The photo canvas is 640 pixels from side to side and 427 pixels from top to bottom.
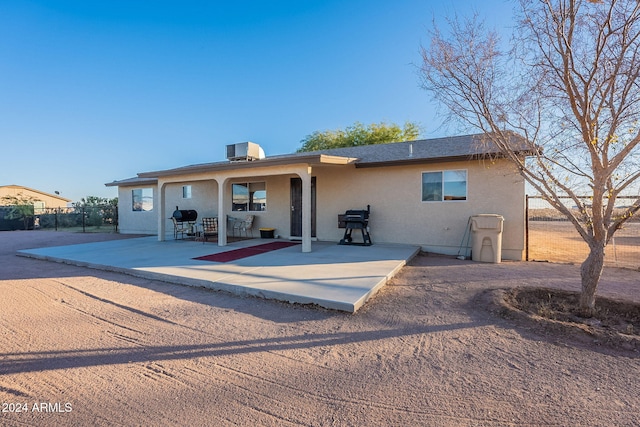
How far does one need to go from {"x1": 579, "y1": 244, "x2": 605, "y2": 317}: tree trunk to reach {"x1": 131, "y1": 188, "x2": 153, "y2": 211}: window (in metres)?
15.9

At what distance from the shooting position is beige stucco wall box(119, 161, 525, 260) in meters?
7.98

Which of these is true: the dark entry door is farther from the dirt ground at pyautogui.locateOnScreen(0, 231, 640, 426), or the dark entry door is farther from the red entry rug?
the dirt ground at pyautogui.locateOnScreen(0, 231, 640, 426)

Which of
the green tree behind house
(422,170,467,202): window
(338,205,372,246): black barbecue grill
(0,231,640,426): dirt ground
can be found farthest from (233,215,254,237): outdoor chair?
the green tree behind house

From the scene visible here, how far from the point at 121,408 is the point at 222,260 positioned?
17.2ft

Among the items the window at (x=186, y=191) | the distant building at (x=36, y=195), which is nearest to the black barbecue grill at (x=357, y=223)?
the window at (x=186, y=191)

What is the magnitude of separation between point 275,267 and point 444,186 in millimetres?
5607

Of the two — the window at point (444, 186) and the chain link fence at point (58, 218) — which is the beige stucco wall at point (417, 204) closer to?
the window at point (444, 186)

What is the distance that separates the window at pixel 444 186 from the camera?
27.8 ft

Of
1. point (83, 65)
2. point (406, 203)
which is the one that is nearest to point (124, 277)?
point (406, 203)

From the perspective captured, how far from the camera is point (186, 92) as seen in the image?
15.3m

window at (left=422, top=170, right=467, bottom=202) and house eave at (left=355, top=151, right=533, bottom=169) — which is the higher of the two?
house eave at (left=355, top=151, right=533, bottom=169)

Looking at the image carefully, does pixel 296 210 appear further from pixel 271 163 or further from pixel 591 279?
pixel 591 279

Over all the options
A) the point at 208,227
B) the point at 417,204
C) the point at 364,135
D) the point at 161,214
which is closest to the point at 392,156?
the point at 417,204

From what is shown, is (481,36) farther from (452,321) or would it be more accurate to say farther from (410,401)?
(410,401)
